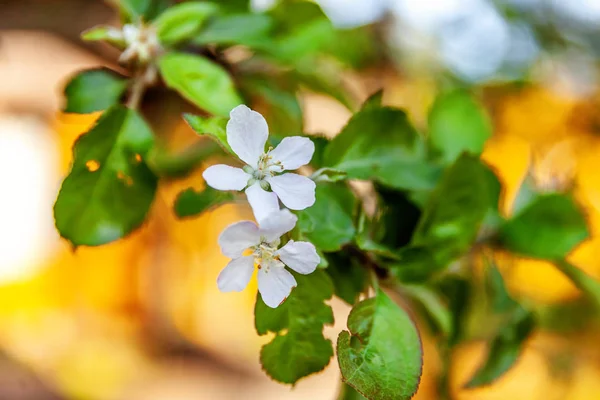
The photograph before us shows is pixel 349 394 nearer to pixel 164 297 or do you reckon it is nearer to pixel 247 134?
pixel 247 134

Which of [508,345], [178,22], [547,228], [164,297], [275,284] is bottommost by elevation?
[164,297]

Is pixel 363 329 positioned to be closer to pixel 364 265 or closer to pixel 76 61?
pixel 364 265

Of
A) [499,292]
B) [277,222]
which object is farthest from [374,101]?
[499,292]

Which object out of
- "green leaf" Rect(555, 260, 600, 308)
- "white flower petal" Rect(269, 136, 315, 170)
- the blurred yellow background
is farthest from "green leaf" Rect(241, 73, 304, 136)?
the blurred yellow background

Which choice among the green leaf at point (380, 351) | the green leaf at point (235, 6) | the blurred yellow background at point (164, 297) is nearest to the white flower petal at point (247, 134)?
the green leaf at point (380, 351)

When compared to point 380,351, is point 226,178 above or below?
above

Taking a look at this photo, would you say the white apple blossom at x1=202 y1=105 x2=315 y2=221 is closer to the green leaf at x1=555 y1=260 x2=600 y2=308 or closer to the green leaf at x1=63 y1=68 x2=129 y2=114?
the green leaf at x1=63 y1=68 x2=129 y2=114
